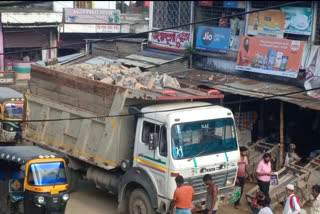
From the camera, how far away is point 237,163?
36.1ft

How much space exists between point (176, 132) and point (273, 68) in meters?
5.42

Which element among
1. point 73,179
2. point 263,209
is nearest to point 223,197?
point 263,209

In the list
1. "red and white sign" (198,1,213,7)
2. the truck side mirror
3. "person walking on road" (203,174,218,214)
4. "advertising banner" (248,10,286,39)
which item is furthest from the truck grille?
"red and white sign" (198,1,213,7)

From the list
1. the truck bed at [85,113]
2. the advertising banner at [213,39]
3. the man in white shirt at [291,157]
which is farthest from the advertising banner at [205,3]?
the man in white shirt at [291,157]

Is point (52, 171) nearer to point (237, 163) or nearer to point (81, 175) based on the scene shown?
point (81, 175)

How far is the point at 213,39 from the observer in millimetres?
16484

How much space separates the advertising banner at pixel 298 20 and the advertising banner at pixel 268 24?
147 mm

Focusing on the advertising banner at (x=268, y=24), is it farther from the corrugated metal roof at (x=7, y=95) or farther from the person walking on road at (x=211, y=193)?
the corrugated metal roof at (x=7, y=95)

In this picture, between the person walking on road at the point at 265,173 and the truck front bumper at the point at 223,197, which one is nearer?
the truck front bumper at the point at 223,197

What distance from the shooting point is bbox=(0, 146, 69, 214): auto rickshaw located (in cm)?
1084

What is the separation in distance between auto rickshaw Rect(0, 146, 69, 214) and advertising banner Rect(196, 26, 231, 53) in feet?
22.7

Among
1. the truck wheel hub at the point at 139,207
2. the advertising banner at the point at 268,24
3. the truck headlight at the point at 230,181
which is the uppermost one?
the advertising banner at the point at 268,24

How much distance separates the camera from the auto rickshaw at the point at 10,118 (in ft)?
54.4

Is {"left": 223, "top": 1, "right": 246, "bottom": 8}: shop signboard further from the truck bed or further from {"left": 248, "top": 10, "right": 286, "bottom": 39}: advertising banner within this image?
the truck bed
